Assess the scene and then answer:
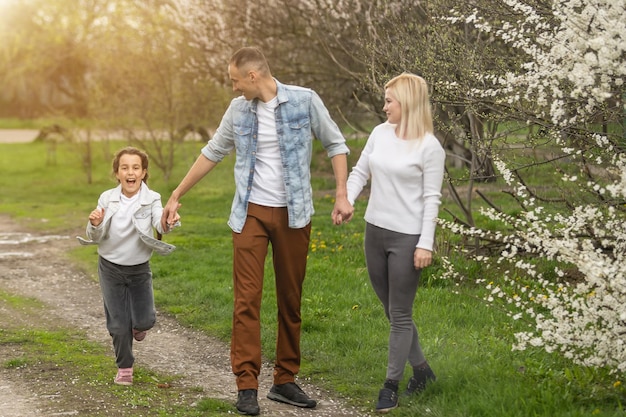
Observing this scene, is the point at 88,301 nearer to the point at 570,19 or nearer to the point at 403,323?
the point at 403,323

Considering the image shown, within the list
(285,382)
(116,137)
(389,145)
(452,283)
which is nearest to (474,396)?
(285,382)

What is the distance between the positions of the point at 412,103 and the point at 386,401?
1776 millimetres

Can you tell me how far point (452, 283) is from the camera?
910cm

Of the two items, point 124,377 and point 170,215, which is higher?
point 170,215

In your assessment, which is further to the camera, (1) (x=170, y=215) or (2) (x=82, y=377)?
(2) (x=82, y=377)

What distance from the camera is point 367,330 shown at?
7539 mm

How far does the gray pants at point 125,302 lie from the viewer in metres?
6.30

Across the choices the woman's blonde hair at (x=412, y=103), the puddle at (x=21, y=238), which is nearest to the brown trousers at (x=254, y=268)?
the woman's blonde hair at (x=412, y=103)

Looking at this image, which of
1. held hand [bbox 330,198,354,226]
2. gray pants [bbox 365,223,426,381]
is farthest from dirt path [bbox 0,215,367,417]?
held hand [bbox 330,198,354,226]

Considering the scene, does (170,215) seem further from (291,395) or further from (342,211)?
(291,395)

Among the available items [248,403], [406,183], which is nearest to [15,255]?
Result: [248,403]

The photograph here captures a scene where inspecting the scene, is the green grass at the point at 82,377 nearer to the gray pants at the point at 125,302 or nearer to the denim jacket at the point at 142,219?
the gray pants at the point at 125,302

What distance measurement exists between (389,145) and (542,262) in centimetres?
441

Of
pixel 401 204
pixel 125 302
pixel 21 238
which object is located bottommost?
pixel 21 238
